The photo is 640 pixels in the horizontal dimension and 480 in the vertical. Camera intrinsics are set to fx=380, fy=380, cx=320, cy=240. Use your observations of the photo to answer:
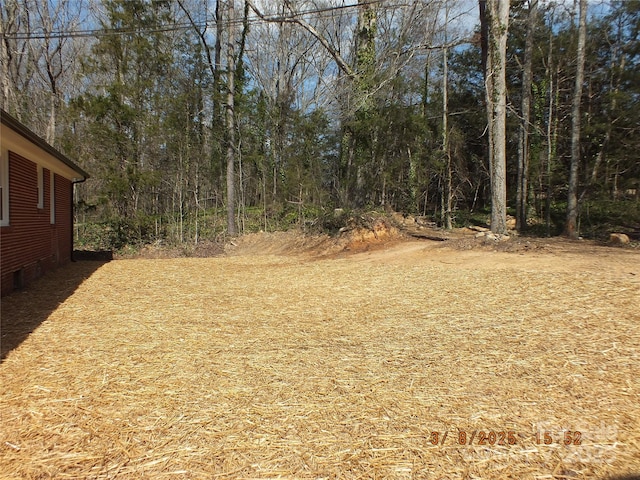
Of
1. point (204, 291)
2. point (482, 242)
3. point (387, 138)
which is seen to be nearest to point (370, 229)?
point (482, 242)

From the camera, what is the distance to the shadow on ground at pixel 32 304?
Result: 381 centimetres

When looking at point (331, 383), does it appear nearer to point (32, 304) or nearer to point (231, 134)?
point (32, 304)

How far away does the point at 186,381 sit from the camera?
2785mm

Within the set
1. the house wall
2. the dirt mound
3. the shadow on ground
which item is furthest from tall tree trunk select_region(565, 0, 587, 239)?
the house wall

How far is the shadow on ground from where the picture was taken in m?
3.81

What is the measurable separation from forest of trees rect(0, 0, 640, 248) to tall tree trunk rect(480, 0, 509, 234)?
2.62m

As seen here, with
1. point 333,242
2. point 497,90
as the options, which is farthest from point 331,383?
point 497,90

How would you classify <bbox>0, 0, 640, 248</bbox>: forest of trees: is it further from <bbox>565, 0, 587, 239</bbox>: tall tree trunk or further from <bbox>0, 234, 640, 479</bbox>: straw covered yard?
<bbox>0, 234, 640, 479</bbox>: straw covered yard

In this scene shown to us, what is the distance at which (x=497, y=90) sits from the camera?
9.74 metres

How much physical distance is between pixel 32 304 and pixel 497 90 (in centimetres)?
1071

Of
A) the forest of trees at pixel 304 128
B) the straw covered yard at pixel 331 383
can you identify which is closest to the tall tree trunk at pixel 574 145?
the forest of trees at pixel 304 128

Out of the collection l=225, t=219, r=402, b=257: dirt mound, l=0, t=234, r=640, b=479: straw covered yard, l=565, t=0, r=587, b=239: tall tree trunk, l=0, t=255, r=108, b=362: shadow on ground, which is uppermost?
l=565, t=0, r=587, b=239: tall tree trunk

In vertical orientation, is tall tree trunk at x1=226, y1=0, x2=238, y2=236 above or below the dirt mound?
above

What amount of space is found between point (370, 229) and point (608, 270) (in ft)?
21.0
